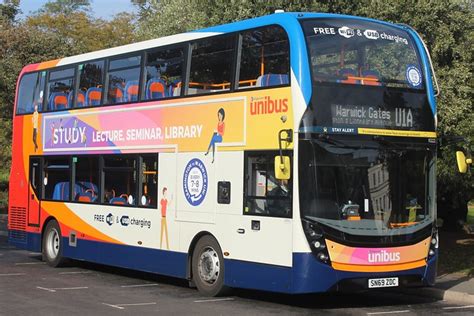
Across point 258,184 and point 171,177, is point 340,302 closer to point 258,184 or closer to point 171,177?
point 258,184

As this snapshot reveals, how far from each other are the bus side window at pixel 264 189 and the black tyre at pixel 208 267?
3.42ft

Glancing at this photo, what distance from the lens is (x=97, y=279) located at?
1492 cm

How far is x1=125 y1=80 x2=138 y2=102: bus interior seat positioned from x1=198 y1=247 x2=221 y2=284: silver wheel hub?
11.5 feet

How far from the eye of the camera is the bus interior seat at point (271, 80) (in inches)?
446

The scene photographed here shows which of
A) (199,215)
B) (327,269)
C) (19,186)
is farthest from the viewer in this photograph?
(19,186)

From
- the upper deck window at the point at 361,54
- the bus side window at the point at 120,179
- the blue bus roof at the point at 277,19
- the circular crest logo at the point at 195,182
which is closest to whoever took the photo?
the upper deck window at the point at 361,54

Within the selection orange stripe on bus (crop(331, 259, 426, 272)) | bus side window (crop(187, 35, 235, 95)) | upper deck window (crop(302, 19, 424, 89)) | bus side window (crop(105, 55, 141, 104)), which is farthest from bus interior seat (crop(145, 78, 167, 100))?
orange stripe on bus (crop(331, 259, 426, 272))

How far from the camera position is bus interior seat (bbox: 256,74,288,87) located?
11.3 m

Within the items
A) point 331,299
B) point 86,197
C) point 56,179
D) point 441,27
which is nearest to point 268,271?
point 331,299

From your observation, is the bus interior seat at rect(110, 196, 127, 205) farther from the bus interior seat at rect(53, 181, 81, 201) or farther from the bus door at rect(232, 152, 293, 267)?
the bus door at rect(232, 152, 293, 267)

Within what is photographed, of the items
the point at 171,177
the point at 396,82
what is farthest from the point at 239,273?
the point at 396,82

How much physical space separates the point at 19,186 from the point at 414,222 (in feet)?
33.3

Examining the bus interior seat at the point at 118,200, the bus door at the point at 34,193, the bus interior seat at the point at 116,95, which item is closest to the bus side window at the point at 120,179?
the bus interior seat at the point at 118,200

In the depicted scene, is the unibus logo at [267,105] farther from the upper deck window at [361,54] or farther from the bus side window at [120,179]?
the bus side window at [120,179]
